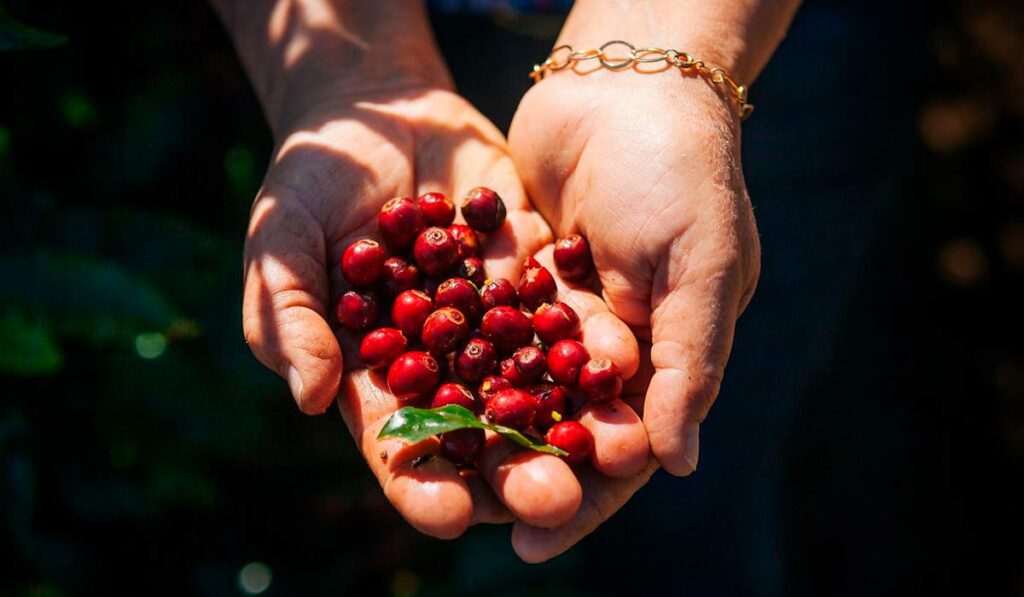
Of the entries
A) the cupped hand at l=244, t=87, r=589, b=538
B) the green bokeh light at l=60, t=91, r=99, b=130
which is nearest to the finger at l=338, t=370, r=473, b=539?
the cupped hand at l=244, t=87, r=589, b=538

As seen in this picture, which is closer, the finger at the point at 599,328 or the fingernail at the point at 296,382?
the fingernail at the point at 296,382

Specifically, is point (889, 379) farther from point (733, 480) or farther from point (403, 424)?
point (403, 424)

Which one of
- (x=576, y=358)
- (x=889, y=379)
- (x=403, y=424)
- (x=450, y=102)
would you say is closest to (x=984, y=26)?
(x=889, y=379)

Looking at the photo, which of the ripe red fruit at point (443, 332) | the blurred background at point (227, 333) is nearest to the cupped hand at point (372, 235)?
the ripe red fruit at point (443, 332)

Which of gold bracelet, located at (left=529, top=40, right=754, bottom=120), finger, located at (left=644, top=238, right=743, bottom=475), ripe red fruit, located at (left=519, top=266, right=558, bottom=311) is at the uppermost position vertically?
gold bracelet, located at (left=529, top=40, right=754, bottom=120)

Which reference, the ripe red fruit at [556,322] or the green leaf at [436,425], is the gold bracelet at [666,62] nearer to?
the ripe red fruit at [556,322]

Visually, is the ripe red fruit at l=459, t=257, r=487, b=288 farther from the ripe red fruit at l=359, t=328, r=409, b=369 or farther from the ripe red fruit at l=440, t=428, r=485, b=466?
the ripe red fruit at l=440, t=428, r=485, b=466

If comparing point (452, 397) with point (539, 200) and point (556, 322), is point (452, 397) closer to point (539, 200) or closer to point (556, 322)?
point (556, 322)
